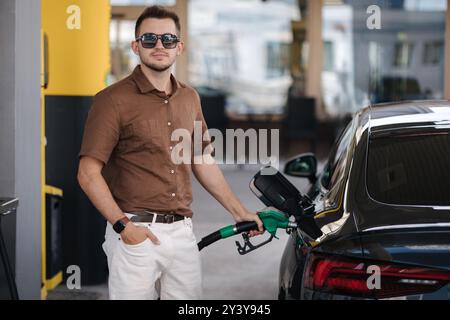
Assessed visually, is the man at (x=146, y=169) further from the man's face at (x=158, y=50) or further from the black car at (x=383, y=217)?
the black car at (x=383, y=217)

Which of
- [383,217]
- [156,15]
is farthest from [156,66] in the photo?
[383,217]

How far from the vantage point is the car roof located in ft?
14.1

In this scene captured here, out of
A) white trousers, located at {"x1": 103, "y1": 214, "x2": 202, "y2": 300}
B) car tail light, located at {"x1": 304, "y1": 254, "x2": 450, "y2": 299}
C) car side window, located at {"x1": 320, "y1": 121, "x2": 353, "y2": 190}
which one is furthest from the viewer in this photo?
car side window, located at {"x1": 320, "y1": 121, "x2": 353, "y2": 190}

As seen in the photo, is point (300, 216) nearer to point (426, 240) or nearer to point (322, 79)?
point (426, 240)

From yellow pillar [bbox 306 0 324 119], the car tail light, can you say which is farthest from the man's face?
yellow pillar [bbox 306 0 324 119]

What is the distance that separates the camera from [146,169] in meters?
3.68

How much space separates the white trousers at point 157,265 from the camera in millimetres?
3613

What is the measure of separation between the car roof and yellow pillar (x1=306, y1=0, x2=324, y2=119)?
505 inches

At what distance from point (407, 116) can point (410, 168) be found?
47cm

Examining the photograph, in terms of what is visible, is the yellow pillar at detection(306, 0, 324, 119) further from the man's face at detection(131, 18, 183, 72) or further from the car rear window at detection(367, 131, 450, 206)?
the man's face at detection(131, 18, 183, 72)

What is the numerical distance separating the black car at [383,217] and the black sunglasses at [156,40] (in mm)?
842

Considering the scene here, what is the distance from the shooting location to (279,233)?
28.4 ft

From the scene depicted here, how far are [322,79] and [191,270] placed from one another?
14.2 m

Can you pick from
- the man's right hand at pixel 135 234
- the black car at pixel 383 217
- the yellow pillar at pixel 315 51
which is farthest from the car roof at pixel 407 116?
the yellow pillar at pixel 315 51
